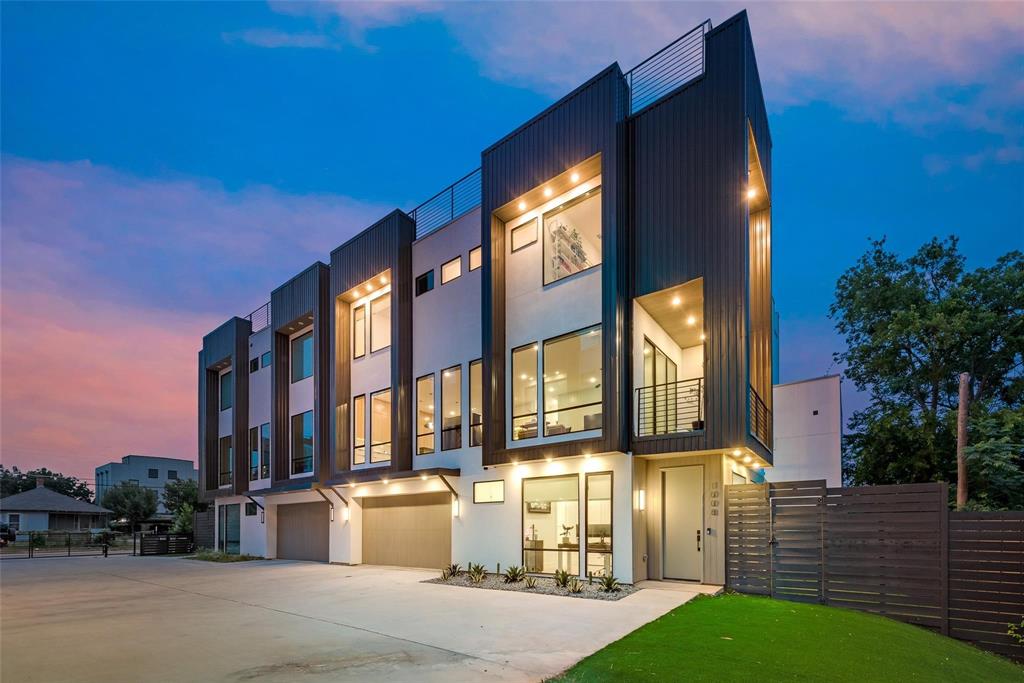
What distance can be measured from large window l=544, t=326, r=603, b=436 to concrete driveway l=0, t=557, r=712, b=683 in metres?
3.73

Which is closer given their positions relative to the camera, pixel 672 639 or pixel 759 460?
pixel 672 639

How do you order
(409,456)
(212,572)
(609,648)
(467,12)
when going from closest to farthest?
(609,648) < (409,456) < (212,572) < (467,12)

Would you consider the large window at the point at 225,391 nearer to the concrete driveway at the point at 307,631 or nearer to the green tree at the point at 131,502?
the concrete driveway at the point at 307,631

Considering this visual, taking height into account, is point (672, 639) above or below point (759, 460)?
below

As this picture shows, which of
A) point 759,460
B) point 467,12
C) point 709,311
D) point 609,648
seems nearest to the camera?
point 609,648

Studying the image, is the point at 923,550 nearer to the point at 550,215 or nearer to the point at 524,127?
the point at 550,215

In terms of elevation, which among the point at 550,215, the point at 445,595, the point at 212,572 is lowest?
the point at 212,572

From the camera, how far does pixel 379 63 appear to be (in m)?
111

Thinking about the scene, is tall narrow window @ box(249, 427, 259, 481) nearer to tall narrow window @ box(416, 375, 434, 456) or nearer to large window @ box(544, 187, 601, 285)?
tall narrow window @ box(416, 375, 434, 456)

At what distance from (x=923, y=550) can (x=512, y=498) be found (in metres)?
8.20

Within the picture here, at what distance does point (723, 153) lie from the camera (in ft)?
39.3

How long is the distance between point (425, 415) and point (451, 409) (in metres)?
1.32

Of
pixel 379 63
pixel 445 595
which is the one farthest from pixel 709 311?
pixel 379 63

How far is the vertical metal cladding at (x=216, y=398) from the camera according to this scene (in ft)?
91.6
